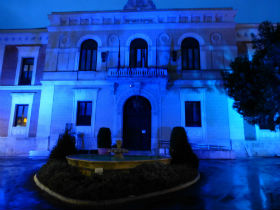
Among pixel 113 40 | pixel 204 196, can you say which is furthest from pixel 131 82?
pixel 204 196

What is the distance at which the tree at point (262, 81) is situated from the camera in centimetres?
798

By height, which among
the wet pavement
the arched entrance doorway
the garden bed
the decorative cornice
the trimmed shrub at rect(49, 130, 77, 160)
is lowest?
the wet pavement

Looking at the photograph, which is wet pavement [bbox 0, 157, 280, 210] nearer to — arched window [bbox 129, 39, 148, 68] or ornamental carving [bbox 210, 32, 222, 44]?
arched window [bbox 129, 39, 148, 68]

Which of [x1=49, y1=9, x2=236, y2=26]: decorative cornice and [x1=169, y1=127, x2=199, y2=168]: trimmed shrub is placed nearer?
[x1=169, y1=127, x2=199, y2=168]: trimmed shrub

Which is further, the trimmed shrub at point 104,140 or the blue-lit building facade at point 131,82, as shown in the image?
the blue-lit building facade at point 131,82

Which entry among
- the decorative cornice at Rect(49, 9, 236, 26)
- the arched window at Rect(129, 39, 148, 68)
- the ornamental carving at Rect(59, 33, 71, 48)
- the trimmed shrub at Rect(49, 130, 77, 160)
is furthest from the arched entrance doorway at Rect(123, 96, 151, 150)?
the ornamental carving at Rect(59, 33, 71, 48)

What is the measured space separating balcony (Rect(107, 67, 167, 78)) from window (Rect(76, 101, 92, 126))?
355cm

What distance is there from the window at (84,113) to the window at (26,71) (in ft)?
20.3

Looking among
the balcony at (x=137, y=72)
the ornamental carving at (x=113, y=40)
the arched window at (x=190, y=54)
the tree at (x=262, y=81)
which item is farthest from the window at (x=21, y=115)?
the tree at (x=262, y=81)

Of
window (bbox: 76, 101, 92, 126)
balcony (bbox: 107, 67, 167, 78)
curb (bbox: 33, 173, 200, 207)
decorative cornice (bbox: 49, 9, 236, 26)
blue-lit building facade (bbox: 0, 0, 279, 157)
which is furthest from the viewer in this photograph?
A: decorative cornice (bbox: 49, 9, 236, 26)

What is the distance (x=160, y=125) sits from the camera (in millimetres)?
16641

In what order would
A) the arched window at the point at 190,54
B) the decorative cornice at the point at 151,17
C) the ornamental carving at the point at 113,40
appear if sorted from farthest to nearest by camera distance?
the ornamental carving at the point at 113,40 → the decorative cornice at the point at 151,17 → the arched window at the point at 190,54

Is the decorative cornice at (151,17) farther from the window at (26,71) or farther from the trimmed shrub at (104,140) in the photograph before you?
the trimmed shrub at (104,140)

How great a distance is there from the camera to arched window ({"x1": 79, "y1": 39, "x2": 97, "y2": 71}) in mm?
18516
